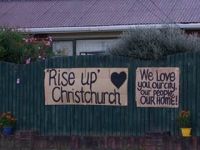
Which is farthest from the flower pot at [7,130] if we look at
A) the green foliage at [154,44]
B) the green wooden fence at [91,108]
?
the green foliage at [154,44]

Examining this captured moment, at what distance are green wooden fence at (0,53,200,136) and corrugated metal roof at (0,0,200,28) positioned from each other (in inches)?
216

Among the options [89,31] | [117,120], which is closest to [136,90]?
→ [117,120]

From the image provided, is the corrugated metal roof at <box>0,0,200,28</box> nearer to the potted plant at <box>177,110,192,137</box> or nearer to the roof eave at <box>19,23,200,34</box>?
the roof eave at <box>19,23,200,34</box>

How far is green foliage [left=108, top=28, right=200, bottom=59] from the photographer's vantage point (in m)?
13.6

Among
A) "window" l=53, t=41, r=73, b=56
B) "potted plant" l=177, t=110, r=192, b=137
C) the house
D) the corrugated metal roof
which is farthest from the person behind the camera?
"window" l=53, t=41, r=73, b=56

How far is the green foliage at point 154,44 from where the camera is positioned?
1364 cm

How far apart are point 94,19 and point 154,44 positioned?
697cm

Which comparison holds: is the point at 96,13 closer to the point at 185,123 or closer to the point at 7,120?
the point at 7,120

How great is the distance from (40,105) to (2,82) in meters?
1.16

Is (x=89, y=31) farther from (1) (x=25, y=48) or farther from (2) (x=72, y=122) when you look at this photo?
(2) (x=72, y=122)

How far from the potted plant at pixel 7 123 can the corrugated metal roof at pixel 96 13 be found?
6.21 metres

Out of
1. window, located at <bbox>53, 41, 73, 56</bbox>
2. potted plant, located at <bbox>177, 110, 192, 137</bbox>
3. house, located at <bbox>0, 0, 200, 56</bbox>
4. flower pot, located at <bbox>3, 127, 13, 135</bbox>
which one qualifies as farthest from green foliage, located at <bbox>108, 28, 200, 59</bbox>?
window, located at <bbox>53, 41, 73, 56</bbox>

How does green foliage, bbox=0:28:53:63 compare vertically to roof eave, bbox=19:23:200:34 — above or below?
below

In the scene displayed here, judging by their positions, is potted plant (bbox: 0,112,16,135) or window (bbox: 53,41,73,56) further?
window (bbox: 53,41,73,56)
